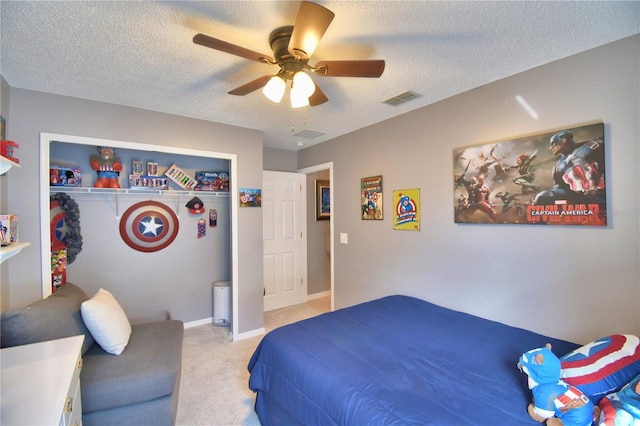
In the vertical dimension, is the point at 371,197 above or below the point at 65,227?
above

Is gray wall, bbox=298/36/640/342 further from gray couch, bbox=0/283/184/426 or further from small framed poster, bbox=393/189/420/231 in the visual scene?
gray couch, bbox=0/283/184/426

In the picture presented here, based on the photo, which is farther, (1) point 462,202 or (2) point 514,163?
(1) point 462,202

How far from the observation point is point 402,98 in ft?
8.38

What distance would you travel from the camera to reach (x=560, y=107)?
190cm

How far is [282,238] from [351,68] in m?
3.10

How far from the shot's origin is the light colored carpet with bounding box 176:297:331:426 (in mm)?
2049

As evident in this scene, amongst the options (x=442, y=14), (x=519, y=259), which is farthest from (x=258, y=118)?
(x=519, y=259)

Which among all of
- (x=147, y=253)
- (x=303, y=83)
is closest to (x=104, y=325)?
(x=147, y=253)

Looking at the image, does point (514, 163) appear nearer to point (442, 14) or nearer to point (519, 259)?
point (519, 259)

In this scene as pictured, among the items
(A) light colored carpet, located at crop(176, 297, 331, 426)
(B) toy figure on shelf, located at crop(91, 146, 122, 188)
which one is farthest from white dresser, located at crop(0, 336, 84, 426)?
(B) toy figure on shelf, located at crop(91, 146, 122, 188)

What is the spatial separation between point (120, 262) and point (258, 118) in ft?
7.42

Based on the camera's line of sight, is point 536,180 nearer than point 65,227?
Yes

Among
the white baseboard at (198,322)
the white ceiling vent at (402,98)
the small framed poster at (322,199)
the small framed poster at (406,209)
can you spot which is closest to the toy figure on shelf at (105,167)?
the white baseboard at (198,322)

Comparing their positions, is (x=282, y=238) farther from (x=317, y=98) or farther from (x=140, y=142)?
(x=317, y=98)
